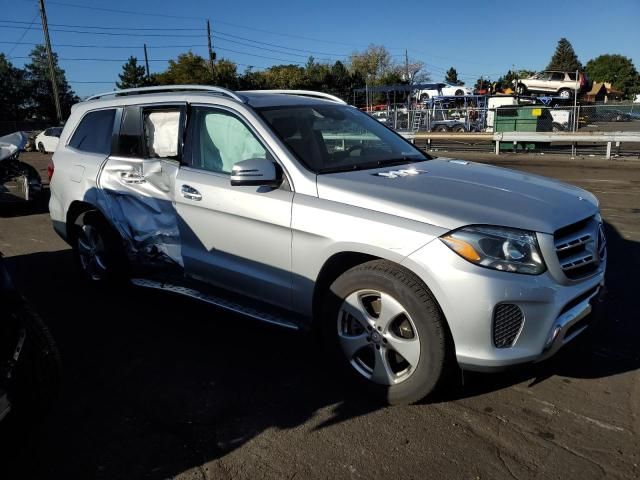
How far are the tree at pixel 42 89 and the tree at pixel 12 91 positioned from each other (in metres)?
1.28

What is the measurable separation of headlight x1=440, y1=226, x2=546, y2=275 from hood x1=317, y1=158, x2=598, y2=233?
0.14ft

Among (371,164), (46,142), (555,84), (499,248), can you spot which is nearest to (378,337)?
(499,248)

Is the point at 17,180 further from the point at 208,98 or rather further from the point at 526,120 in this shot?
the point at 526,120

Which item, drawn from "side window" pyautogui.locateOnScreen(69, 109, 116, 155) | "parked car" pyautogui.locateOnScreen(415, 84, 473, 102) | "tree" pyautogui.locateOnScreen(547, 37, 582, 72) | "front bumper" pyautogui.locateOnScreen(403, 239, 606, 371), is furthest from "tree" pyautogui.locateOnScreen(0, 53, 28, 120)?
"tree" pyautogui.locateOnScreen(547, 37, 582, 72)

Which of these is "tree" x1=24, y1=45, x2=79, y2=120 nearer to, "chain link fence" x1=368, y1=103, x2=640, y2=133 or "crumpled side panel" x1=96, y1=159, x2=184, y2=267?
"chain link fence" x1=368, y1=103, x2=640, y2=133

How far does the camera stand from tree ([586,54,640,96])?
108188 mm

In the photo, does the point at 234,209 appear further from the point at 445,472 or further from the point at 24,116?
the point at 24,116

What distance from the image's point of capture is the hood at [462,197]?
112 inches

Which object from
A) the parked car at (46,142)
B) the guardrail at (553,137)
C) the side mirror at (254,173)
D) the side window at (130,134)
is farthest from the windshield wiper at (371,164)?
the parked car at (46,142)

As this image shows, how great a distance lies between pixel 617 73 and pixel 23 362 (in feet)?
424

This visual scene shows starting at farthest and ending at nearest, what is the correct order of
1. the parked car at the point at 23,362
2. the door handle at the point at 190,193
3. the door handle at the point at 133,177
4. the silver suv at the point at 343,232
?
the door handle at the point at 133,177
the door handle at the point at 190,193
the silver suv at the point at 343,232
the parked car at the point at 23,362

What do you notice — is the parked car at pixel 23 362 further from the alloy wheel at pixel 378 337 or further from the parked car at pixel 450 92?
the parked car at pixel 450 92

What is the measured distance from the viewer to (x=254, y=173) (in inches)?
133

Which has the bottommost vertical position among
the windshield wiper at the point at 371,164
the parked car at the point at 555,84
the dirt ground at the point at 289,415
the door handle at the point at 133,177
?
the dirt ground at the point at 289,415
